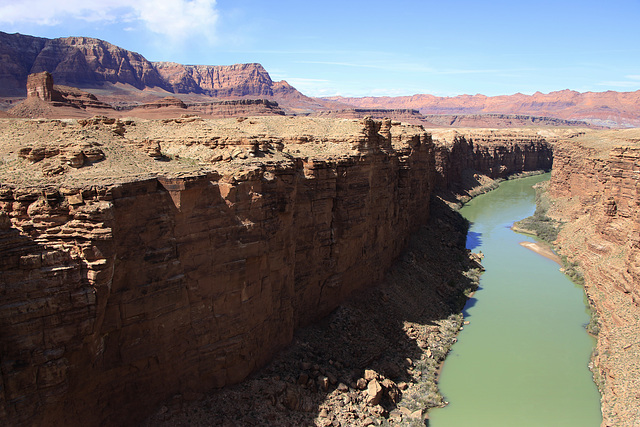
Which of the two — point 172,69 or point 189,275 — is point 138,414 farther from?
point 172,69

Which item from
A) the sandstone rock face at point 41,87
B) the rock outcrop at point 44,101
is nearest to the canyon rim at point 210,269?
the rock outcrop at point 44,101

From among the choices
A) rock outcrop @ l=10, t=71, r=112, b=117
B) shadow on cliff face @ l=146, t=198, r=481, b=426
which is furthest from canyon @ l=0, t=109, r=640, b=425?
rock outcrop @ l=10, t=71, r=112, b=117

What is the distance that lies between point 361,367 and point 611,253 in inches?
816

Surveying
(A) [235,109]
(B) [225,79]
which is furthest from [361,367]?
(B) [225,79]

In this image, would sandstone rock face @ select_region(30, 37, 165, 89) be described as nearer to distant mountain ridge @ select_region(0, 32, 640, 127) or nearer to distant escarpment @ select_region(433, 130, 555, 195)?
distant mountain ridge @ select_region(0, 32, 640, 127)

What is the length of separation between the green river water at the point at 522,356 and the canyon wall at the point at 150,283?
7297mm

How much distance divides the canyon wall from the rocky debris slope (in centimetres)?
1232

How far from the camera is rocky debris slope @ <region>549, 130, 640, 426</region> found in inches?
735

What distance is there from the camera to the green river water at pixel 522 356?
18.2 meters

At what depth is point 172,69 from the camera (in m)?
125

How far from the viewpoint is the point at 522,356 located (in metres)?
22.1

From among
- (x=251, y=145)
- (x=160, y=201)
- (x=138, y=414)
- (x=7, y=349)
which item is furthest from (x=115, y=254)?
(x=251, y=145)

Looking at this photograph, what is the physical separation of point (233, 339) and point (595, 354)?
57.3 feet

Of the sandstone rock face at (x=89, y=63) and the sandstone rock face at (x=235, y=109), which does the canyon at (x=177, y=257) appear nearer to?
the sandstone rock face at (x=235, y=109)
